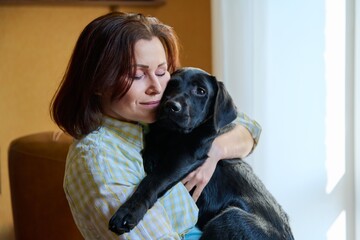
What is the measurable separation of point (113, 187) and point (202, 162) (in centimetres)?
31

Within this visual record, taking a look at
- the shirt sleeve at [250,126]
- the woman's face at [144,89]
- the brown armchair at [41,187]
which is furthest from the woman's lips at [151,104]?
the brown armchair at [41,187]

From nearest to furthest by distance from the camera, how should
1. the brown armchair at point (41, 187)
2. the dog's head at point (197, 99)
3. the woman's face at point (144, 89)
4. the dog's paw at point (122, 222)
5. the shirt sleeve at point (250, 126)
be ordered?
the dog's paw at point (122, 222) → the woman's face at point (144, 89) → the dog's head at point (197, 99) → the shirt sleeve at point (250, 126) → the brown armchair at point (41, 187)

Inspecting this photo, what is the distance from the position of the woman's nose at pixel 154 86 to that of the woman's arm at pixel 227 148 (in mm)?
242

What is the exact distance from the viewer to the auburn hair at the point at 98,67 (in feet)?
4.09

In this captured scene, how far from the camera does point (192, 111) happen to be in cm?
139

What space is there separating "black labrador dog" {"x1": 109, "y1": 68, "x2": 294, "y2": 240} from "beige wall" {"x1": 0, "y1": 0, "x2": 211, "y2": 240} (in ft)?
4.72

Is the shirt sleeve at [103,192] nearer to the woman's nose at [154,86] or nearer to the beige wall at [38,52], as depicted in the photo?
the woman's nose at [154,86]

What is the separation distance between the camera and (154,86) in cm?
129

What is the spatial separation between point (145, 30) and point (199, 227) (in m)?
0.51

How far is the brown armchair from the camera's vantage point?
213cm

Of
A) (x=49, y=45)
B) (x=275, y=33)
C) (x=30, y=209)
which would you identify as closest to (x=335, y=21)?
(x=275, y=33)

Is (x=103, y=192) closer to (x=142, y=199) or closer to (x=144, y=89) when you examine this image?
(x=142, y=199)

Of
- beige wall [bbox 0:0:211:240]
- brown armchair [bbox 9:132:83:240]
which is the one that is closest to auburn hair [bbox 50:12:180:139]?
brown armchair [bbox 9:132:83:240]

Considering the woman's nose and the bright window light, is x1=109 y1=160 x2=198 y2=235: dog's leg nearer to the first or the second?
the woman's nose
